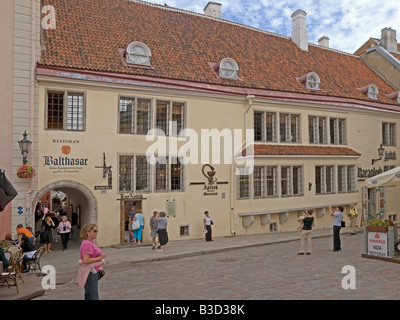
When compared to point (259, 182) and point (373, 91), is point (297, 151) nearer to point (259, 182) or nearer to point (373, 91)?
point (259, 182)

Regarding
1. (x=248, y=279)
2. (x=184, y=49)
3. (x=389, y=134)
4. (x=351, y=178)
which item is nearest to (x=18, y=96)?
(x=184, y=49)

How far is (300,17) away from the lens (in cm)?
2797

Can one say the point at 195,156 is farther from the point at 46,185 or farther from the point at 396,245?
the point at 396,245

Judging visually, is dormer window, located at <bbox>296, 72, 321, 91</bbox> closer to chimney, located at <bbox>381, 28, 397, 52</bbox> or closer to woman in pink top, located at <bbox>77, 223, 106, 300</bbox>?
chimney, located at <bbox>381, 28, 397, 52</bbox>

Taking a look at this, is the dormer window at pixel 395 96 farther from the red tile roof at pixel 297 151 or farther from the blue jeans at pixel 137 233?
the blue jeans at pixel 137 233

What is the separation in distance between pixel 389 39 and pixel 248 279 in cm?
3014

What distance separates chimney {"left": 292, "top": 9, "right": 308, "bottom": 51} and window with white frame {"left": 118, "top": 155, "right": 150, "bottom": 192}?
16.1 metres

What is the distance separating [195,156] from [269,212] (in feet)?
17.5

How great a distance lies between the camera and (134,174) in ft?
58.1

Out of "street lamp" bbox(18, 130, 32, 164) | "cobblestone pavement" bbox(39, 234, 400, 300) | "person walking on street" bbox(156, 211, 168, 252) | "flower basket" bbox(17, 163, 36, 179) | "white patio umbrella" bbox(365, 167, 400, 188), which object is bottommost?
"cobblestone pavement" bbox(39, 234, 400, 300)

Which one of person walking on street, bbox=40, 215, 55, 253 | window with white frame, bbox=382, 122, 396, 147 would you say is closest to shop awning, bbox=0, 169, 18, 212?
person walking on street, bbox=40, 215, 55, 253

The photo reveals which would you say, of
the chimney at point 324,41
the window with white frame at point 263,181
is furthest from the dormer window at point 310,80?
the chimney at point 324,41

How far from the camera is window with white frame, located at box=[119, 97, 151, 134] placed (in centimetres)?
1773
